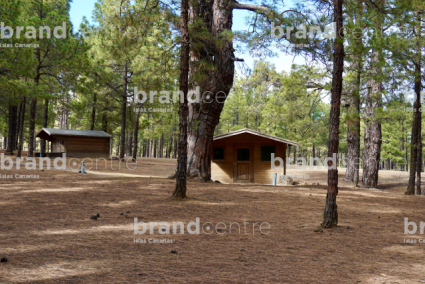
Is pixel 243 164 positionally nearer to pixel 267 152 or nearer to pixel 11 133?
pixel 267 152

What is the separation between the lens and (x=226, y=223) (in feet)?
22.0

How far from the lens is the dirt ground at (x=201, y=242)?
3.89 metres

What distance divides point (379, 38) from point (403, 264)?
34.9 feet

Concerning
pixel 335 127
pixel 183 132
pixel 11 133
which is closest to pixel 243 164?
pixel 183 132

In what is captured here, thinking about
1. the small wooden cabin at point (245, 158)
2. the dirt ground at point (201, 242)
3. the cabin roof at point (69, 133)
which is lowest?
the dirt ground at point (201, 242)

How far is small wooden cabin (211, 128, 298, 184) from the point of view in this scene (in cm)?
2162

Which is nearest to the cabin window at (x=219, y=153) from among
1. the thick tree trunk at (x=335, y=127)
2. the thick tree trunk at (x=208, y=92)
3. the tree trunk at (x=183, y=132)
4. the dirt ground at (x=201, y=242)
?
the thick tree trunk at (x=208, y=92)

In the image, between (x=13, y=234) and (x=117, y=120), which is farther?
(x=117, y=120)

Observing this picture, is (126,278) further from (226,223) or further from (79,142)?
(79,142)

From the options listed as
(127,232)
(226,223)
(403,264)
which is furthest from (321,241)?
(127,232)

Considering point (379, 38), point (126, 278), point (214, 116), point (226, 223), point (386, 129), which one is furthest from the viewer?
point (386, 129)

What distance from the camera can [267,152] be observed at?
21719mm

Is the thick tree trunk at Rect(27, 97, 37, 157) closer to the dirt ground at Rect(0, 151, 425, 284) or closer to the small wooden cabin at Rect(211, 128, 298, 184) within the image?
the small wooden cabin at Rect(211, 128, 298, 184)

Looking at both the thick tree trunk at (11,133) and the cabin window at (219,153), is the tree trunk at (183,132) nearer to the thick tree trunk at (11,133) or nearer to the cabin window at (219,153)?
the cabin window at (219,153)
